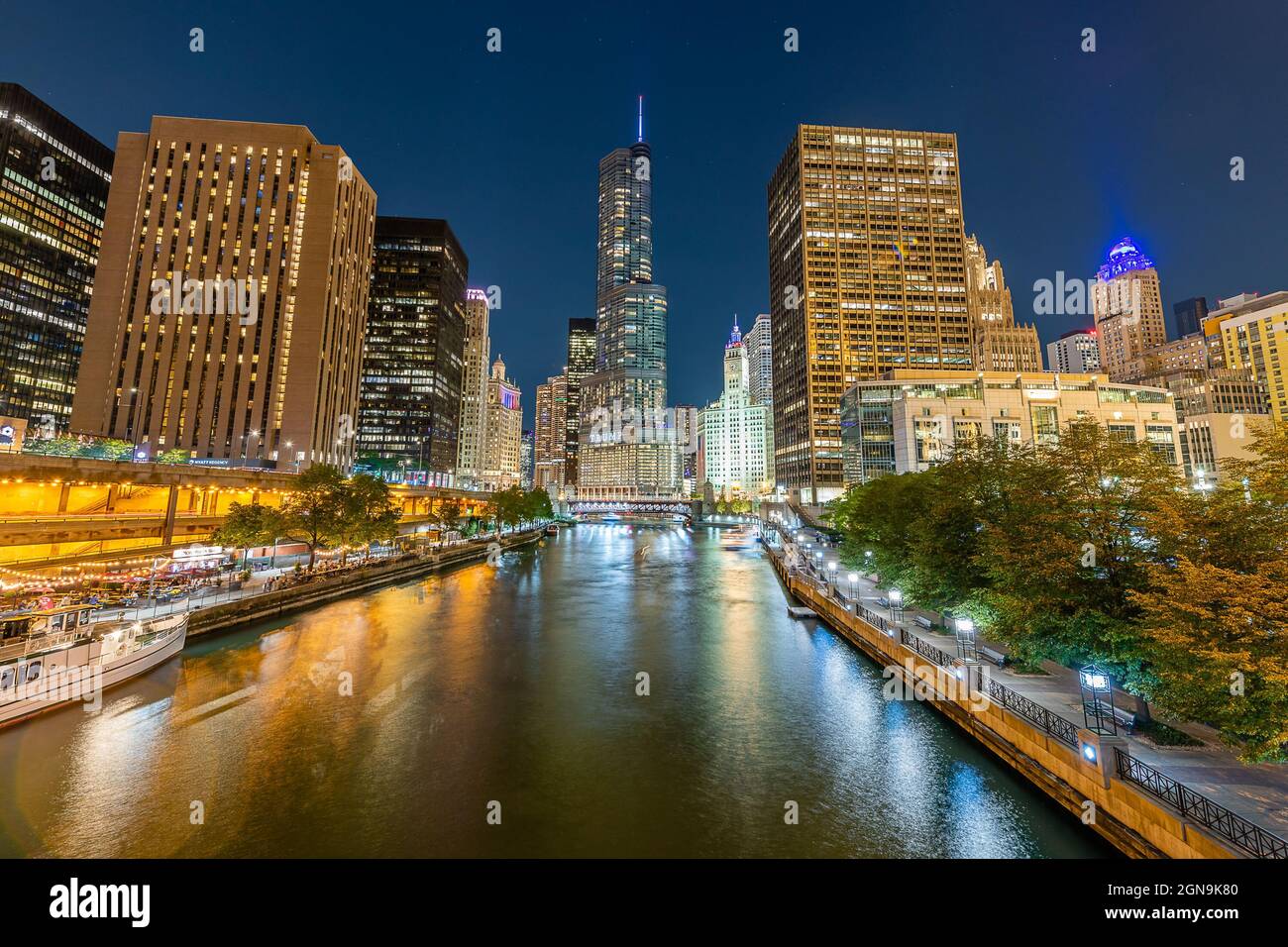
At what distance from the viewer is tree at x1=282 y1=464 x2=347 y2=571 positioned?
5012 centimetres

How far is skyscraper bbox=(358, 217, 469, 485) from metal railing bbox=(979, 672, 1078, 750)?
154 meters

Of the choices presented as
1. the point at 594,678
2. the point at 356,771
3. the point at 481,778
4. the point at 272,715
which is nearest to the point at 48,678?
the point at 272,715

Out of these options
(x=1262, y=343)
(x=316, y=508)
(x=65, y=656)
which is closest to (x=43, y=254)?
(x=316, y=508)

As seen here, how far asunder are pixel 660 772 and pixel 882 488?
118ft

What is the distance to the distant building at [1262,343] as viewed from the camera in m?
140

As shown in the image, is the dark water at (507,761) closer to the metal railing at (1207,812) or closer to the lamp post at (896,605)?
the metal railing at (1207,812)

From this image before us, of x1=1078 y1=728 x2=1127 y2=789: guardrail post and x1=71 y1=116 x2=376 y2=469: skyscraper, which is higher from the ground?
x1=71 y1=116 x2=376 y2=469: skyscraper

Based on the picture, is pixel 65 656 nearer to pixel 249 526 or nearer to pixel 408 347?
pixel 249 526

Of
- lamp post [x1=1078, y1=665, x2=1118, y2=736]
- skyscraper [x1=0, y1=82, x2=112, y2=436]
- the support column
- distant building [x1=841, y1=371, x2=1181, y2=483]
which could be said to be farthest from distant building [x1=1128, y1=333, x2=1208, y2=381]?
skyscraper [x1=0, y1=82, x2=112, y2=436]

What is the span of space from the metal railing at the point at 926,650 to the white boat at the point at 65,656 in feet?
122

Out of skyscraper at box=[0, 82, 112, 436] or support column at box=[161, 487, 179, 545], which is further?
skyscraper at box=[0, 82, 112, 436]

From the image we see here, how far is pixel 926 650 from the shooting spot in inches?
1017

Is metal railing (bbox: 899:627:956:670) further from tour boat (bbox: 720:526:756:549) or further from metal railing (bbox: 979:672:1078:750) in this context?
tour boat (bbox: 720:526:756:549)
